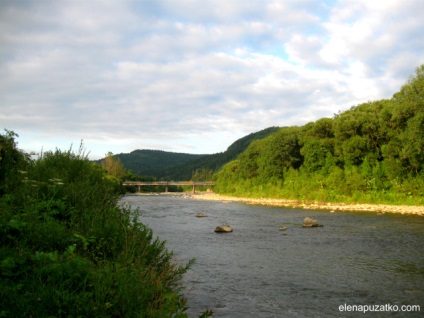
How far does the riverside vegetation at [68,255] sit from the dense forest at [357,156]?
40.7 metres

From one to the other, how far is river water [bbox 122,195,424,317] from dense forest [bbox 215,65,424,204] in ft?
76.5

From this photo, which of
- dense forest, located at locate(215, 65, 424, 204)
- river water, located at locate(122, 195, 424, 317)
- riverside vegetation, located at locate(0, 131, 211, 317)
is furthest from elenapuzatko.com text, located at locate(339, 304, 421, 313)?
dense forest, located at locate(215, 65, 424, 204)

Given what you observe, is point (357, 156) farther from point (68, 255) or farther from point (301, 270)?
point (68, 255)

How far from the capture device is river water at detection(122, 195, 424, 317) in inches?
446

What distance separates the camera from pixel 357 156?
60.6 meters

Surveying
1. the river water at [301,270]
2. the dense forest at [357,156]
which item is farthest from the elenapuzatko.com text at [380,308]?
the dense forest at [357,156]

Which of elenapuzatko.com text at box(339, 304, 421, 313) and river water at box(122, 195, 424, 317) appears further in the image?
river water at box(122, 195, 424, 317)

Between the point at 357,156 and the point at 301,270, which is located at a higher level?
the point at 357,156

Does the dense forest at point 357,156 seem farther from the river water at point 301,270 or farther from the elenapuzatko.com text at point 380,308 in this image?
the elenapuzatko.com text at point 380,308

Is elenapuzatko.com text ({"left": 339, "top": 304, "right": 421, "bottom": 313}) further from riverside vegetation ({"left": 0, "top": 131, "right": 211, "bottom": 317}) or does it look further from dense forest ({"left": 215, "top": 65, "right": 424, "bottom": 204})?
dense forest ({"left": 215, "top": 65, "right": 424, "bottom": 204})

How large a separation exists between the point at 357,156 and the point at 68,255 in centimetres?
5965

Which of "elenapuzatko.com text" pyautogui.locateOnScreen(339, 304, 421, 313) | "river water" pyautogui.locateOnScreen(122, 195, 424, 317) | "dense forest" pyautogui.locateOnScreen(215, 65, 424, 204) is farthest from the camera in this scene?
"dense forest" pyautogui.locateOnScreen(215, 65, 424, 204)

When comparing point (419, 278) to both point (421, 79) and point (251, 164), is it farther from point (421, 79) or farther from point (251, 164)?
point (251, 164)

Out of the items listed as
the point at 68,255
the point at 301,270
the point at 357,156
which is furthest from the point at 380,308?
the point at 357,156
